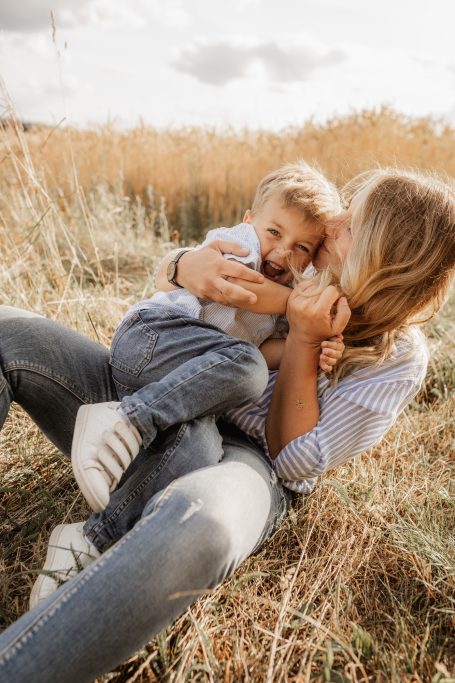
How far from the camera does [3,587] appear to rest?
1.33m

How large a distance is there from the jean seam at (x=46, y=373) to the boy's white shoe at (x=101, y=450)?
0.59 ft

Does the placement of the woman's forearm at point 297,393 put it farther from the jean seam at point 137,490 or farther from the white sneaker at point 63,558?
the white sneaker at point 63,558

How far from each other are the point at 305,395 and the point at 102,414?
52 centimetres

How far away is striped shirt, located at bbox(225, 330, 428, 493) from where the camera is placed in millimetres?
1411

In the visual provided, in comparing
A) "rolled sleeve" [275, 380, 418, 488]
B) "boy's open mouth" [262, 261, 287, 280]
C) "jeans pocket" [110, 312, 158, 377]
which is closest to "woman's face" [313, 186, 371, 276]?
"boy's open mouth" [262, 261, 287, 280]

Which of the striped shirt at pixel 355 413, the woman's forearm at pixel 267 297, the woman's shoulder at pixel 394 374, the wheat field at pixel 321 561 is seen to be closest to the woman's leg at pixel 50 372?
the wheat field at pixel 321 561

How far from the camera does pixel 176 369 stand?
4.43ft

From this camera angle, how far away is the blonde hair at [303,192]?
1658 mm

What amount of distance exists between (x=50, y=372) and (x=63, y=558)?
0.44 metres

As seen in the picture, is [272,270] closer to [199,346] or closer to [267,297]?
[267,297]

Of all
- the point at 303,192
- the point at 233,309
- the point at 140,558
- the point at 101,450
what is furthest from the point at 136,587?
the point at 303,192

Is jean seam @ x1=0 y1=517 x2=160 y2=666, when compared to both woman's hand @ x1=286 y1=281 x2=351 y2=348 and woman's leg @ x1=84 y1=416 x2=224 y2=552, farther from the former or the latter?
woman's hand @ x1=286 y1=281 x2=351 y2=348

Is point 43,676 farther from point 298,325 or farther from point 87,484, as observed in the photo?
point 298,325

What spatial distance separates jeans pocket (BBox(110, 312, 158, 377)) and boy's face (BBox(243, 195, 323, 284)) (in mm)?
444
